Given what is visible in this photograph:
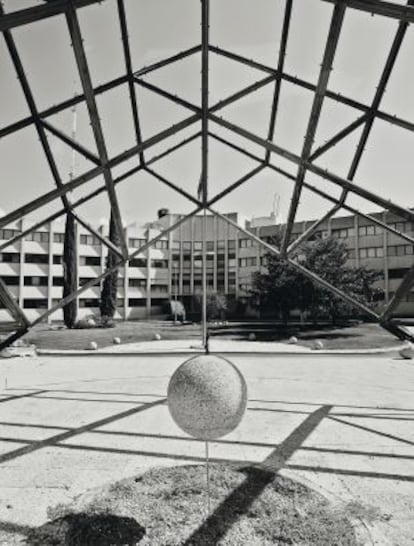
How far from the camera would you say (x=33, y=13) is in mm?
5215

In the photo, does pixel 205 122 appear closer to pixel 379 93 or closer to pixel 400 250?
pixel 379 93

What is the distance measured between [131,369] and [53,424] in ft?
32.0

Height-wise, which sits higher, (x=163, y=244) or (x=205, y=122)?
(x=163, y=244)

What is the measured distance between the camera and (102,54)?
9062mm

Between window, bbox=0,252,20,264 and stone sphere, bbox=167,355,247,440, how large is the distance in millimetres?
68471

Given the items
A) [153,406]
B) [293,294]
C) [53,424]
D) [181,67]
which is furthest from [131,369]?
[293,294]

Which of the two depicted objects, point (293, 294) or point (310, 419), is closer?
point (310, 419)

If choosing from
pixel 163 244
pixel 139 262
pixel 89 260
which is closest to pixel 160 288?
pixel 139 262

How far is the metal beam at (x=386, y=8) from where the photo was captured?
15.6ft

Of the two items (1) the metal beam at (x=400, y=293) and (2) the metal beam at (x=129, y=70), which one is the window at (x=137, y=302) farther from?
(1) the metal beam at (x=400, y=293)

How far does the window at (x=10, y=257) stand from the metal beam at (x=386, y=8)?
230 feet

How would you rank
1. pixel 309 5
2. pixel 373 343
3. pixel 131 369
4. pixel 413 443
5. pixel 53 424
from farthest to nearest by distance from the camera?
pixel 373 343
pixel 131 369
pixel 53 424
pixel 413 443
pixel 309 5

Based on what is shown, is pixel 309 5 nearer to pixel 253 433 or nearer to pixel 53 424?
pixel 253 433

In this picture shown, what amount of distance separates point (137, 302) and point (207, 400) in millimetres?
72704
